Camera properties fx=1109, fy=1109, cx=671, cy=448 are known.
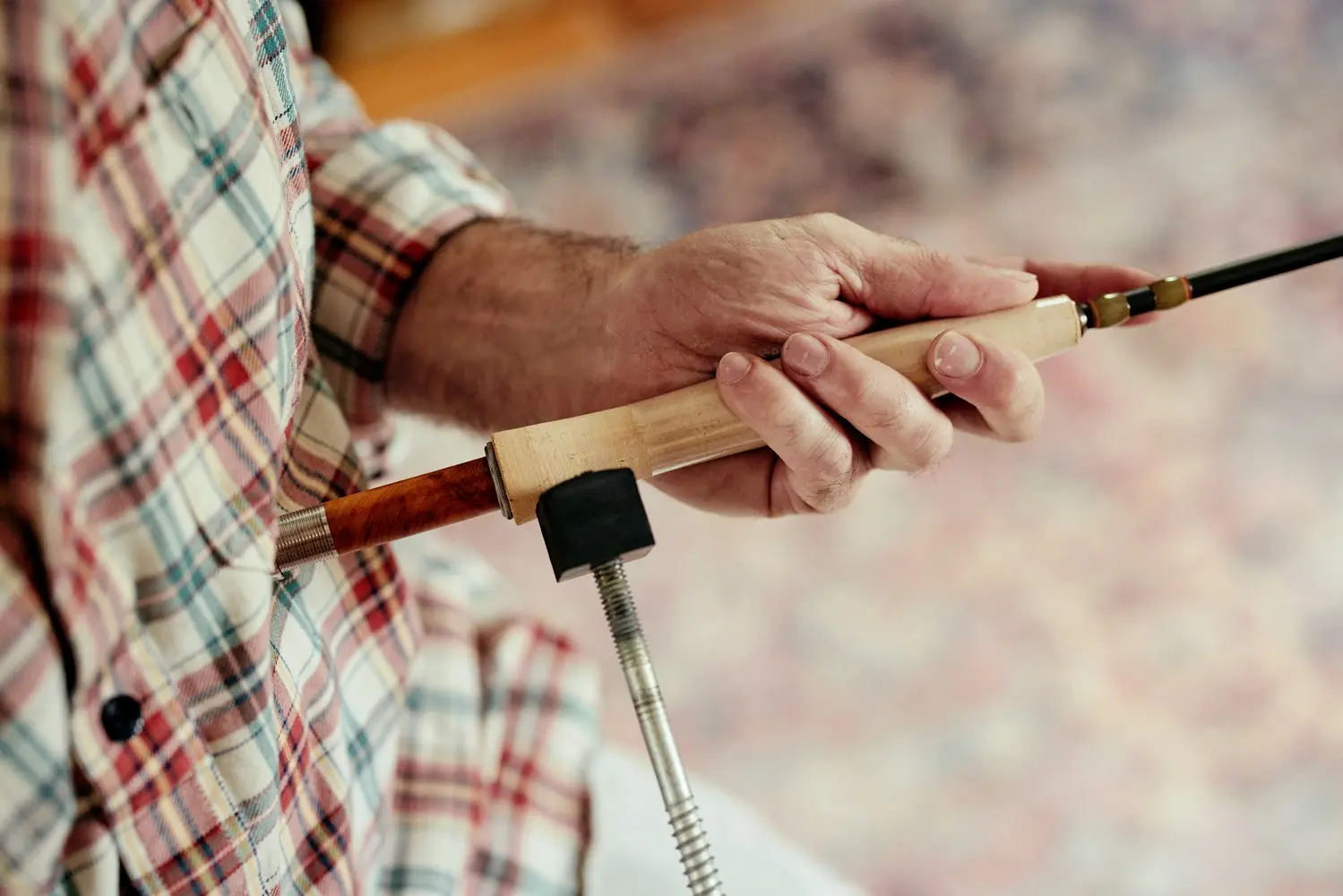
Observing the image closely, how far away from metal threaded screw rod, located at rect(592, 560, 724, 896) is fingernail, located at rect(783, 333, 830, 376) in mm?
134

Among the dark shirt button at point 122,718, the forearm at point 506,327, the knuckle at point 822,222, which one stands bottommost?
the dark shirt button at point 122,718

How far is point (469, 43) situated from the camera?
5.52 feet

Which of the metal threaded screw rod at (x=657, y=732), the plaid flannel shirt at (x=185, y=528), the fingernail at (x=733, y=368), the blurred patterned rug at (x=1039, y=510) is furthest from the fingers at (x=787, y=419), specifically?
the blurred patterned rug at (x=1039, y=510)

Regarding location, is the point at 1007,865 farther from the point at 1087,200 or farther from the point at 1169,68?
the point at 1169,68

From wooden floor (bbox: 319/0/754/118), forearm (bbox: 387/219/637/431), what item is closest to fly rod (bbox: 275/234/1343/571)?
forearm (bbox: 387/219/637/431)

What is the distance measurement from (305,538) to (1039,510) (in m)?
0.93

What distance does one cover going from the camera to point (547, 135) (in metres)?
1.53

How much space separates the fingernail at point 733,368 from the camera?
1.78 feet

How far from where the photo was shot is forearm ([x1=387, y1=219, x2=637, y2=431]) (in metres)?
0.65

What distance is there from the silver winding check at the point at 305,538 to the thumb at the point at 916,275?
28cm

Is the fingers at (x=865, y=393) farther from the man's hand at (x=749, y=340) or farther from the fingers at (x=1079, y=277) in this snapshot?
the fingers at (x=1079, y=277)

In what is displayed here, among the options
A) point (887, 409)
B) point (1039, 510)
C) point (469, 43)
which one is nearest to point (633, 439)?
point (887, 409)

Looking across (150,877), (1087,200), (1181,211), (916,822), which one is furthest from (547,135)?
(150,877)

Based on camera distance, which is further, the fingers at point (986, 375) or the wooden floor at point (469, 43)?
the wooden floor at point (469, 43)
